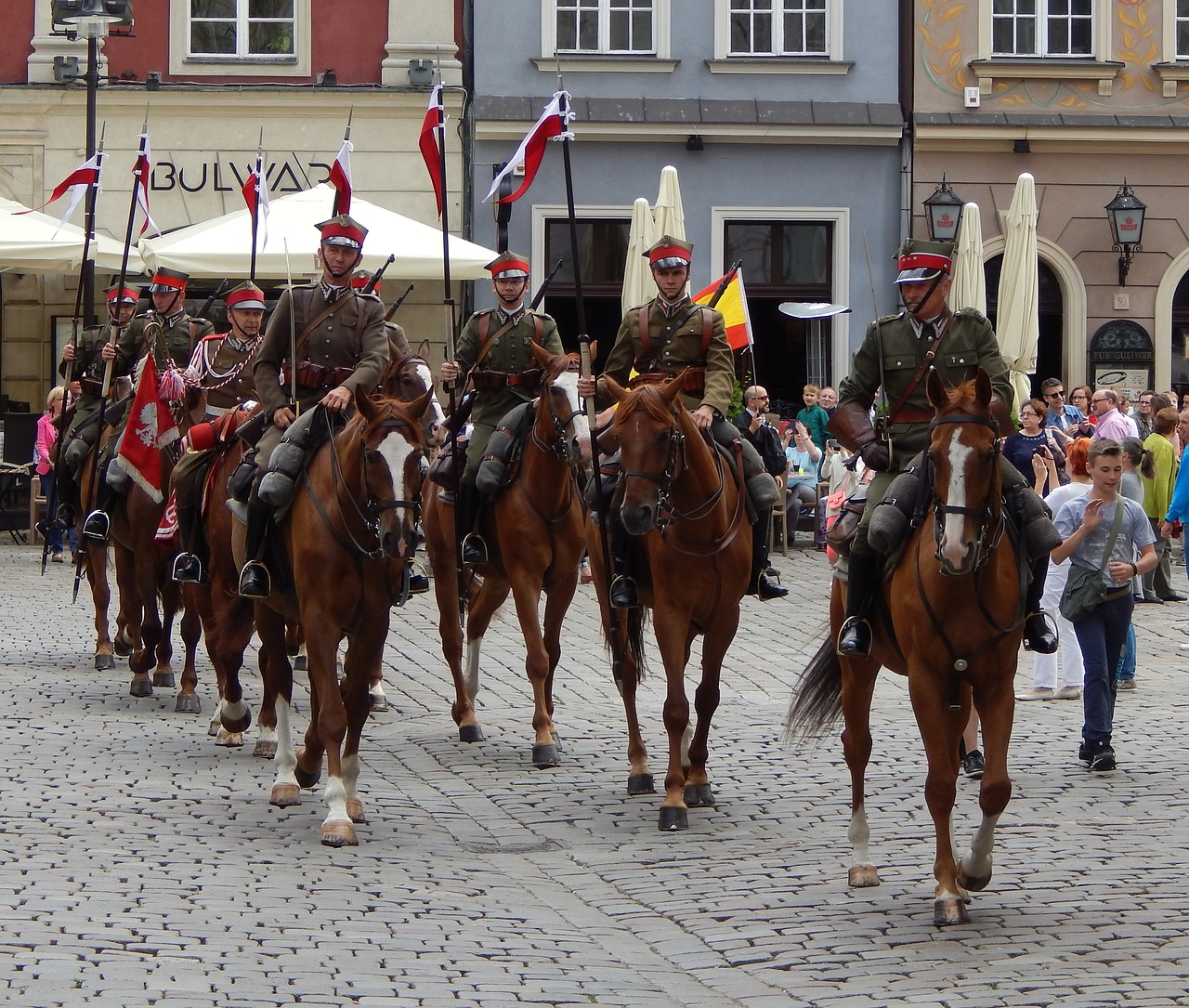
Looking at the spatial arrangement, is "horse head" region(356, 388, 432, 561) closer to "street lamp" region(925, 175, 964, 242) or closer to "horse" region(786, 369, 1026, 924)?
"horse" region(786, 369, 1026, 924)

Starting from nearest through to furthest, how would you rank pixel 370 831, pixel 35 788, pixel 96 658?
pixel 370 831 → pixel 35 788 → pixel 96 658

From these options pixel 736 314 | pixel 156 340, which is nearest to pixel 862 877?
pixel 156 340

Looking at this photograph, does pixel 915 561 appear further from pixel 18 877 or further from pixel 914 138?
pixel 914 138

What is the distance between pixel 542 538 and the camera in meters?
12.0

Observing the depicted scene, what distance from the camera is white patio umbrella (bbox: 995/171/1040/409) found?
80.1ft

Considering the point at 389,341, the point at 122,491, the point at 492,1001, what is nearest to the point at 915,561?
the point at 492,1001

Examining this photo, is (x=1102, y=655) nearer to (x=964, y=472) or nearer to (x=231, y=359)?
(x=964, y=472)

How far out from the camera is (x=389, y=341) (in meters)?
10.9

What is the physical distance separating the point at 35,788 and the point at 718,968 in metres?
4.48

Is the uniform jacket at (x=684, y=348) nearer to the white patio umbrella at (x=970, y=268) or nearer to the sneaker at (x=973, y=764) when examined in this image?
the sneaker at (x=973, y=764)

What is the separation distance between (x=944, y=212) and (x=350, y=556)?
1912cm

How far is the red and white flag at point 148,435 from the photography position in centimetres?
1377

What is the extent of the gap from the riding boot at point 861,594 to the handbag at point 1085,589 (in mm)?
3433

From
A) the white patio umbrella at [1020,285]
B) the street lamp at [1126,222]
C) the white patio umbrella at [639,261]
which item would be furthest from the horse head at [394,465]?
the street lamp at [1126,222]
